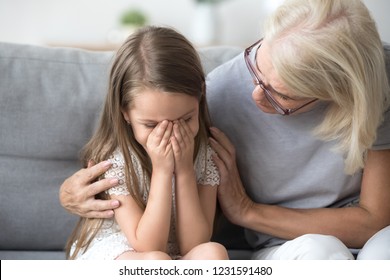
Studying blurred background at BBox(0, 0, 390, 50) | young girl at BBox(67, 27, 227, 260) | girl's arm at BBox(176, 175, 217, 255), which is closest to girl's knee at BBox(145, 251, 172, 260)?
young girl at BBox(67, 27, 227, 260)

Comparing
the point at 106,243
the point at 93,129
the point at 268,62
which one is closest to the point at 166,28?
the point at 268,62

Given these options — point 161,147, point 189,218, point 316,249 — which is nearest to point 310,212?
point 316,249

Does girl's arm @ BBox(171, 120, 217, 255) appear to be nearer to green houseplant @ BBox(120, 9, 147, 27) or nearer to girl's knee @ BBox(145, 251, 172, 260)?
girl's knee @ BBox(145, 251, 172, 260)

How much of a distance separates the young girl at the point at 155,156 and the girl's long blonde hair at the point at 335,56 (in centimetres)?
23

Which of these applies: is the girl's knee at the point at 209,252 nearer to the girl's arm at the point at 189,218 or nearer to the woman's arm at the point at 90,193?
the girl's arm at the point at 189,218

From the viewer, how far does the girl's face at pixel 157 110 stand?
4.35ft

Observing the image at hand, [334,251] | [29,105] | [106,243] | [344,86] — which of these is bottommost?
[106,243]

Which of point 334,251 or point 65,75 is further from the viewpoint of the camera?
point 65,75

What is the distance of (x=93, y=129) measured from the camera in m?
1.65

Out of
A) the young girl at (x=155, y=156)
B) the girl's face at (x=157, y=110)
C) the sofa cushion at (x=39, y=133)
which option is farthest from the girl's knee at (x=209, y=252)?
the sofa cushion at (x=39, y=133)

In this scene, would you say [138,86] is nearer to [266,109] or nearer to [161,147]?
[161,147]

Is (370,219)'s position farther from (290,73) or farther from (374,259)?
(290,73)

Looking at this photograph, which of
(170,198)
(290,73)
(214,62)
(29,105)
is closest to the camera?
(290,73)

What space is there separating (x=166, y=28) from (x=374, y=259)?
72 centimetres
